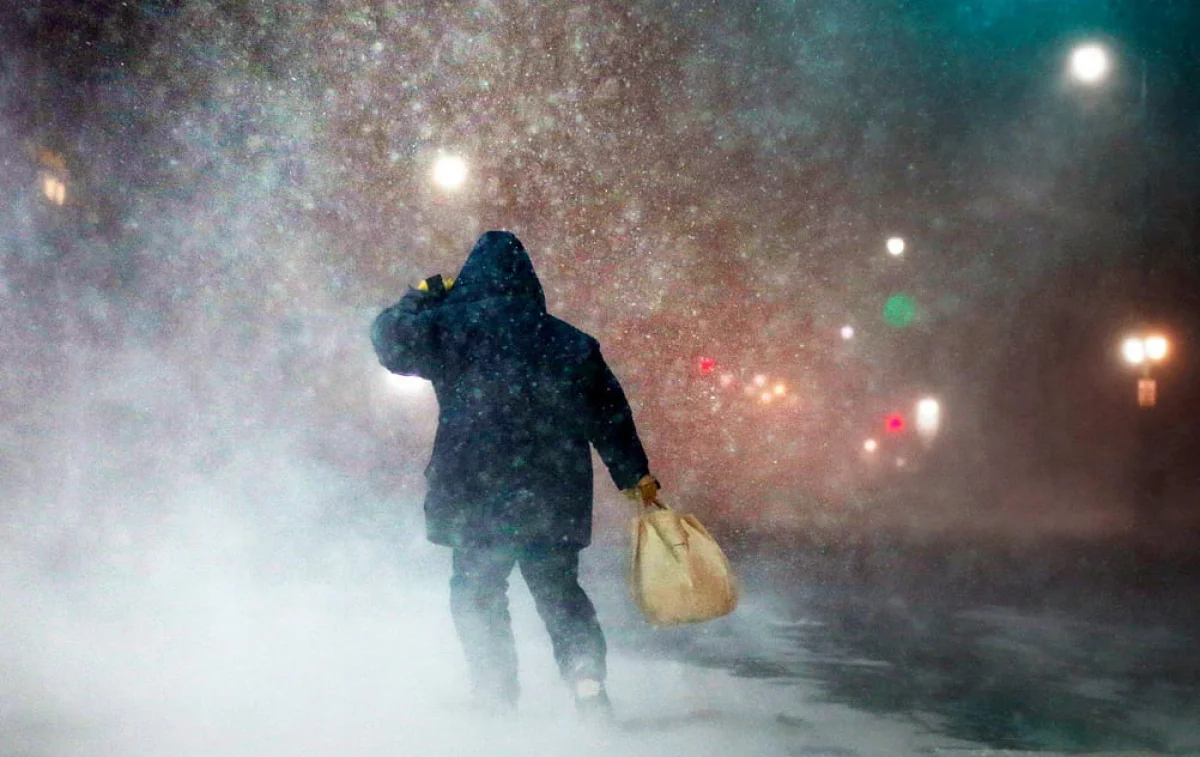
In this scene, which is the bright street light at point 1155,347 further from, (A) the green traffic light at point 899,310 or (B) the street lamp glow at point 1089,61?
(A) the green traffic light at point 899,310

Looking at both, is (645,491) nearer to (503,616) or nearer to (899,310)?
(503,616)

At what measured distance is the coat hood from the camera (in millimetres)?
4781

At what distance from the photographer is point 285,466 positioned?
2209cm

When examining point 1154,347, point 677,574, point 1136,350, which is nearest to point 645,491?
point 677,574

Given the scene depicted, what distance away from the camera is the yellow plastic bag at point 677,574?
179 inches

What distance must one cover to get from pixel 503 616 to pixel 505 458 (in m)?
0.58

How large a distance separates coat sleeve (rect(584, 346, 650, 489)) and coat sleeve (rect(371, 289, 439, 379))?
1.96ft

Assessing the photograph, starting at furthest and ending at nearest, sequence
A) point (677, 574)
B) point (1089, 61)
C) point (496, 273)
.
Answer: point (1089, 61) < point (496, 273) < point (677, 574)

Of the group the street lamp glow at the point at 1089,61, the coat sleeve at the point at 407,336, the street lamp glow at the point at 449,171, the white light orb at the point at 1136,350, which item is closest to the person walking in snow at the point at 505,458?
the coat sleeve at the point at 407,336

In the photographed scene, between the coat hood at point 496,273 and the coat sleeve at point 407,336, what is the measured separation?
170mm

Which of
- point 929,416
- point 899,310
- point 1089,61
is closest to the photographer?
point 1089,61

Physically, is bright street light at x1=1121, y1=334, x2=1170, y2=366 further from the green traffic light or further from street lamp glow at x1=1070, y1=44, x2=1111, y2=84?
the green traffic light

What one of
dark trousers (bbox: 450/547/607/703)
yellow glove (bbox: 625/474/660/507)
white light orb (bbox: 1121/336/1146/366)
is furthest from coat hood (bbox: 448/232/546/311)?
white light orb (bbox: 1121/336/1146/366)

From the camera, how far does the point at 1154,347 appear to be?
76.5 ft
